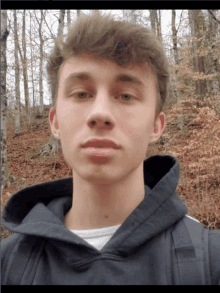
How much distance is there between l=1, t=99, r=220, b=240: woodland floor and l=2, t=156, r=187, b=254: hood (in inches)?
4.8

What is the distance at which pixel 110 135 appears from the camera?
791 mm

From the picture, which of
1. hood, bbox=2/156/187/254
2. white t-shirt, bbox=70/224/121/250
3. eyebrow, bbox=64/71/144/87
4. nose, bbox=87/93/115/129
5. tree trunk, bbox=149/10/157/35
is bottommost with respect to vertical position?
white t-shirt, bbox=70/224/121/250

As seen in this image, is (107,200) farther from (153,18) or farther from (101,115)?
(153,18)

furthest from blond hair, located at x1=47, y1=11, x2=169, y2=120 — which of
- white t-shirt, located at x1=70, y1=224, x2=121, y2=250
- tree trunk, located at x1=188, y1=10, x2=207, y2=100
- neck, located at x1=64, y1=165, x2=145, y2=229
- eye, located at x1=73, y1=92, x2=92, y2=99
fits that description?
white t-shirt, located at x1=70, y1=224, x2=121, y2=250

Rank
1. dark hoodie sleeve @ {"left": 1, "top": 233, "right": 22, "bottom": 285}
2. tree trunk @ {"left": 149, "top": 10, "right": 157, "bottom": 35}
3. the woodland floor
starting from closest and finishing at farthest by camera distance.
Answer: dark hoodie sleeve @ {"left": 1, "top": 233, "right": 22, "bottom": 285}
tree trunk @ {"left": 149, "top": 10, "right": 157, "bottom": 35}
the woodland floor

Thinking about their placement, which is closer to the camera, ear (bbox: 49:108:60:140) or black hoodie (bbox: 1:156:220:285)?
A: black hoodie (bbox: 1:156:220:285)

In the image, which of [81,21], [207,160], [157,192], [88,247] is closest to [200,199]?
[207,160]

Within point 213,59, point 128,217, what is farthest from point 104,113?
point 213,59

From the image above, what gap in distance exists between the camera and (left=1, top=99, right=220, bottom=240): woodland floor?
128 centimetres

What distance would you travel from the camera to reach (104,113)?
30.4 inches

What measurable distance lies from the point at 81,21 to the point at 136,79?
35 centimetres

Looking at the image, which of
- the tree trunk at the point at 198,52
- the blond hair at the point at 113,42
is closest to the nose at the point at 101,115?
the blond hair at the point at 113,42

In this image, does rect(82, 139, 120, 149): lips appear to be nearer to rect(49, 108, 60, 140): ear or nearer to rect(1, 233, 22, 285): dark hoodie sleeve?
rect(49, 108, 60, 140): ear

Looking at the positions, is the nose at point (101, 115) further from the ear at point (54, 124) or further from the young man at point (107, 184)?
the ear at point (54, 124)
